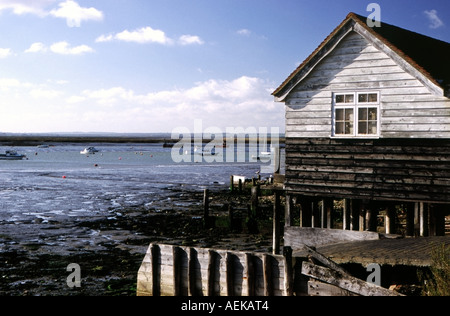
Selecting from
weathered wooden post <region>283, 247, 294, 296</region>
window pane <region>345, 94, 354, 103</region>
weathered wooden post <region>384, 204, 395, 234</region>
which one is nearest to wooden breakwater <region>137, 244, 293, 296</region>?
weathered wooden post <region>283, 247, 294, 296</region>

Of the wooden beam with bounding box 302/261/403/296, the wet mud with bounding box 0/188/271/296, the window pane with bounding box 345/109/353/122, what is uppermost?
the window pane with bounding box 345/109/353/122

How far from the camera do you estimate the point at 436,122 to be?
44.9 feet

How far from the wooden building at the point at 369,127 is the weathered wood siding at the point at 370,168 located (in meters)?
0.03

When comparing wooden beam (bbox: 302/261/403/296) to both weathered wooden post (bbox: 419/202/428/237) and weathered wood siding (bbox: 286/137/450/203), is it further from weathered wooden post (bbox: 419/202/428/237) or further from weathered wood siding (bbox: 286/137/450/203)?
weathered wooden post (bbox: 419/202/428/237)

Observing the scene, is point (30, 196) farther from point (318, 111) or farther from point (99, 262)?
point (318, 111)

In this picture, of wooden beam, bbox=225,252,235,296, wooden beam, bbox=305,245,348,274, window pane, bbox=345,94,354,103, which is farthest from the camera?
window pane, bbox=345,94,354,103

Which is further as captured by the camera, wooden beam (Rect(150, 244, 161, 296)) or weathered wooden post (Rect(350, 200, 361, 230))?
weathered wooden post (Rect(350, 200, 361, 230))

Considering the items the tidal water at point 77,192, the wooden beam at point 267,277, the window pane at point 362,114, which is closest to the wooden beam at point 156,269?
the wooden beam at point 267,277

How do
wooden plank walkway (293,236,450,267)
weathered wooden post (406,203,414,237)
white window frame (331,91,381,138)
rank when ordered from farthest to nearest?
weathered wooden post (406,203,414,237) → white window frame (331,91,381,138) → wooden plank walkway (293,236,450,267)

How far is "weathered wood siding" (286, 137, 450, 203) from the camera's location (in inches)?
541

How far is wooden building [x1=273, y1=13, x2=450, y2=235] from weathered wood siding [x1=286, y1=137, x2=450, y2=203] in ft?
0.10

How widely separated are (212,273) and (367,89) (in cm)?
769

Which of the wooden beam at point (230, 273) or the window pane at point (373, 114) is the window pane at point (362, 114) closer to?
the window pane at point (373, 114)

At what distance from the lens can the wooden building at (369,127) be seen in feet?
45.2
